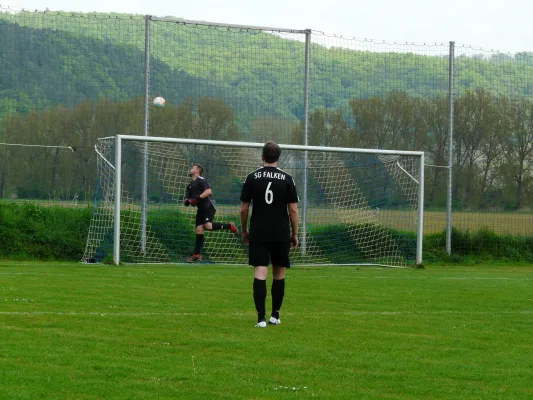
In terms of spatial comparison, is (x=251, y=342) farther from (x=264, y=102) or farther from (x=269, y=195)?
(x=264, y=102)

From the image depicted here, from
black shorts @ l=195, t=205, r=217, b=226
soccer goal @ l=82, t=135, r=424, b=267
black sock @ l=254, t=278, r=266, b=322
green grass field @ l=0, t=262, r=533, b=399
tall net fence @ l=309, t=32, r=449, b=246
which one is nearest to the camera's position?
green grass field @ l=0, t=262, r=533, b=399

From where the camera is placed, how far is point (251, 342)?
852cm

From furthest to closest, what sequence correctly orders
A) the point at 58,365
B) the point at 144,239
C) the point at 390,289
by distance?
the point at 144,239, the point at 390,289, the point at 58,365

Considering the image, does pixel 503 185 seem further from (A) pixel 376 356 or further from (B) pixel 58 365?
(B) pixel 58 365

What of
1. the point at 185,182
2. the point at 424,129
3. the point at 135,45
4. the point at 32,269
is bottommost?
the point at 32,269

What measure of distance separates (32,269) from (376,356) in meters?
10.9

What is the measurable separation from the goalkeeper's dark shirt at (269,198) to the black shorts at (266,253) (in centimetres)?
6

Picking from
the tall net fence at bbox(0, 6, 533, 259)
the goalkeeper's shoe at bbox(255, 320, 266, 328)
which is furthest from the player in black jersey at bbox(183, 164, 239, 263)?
the goalkeeper's shoe at bbox(255, 320, 266, 328)

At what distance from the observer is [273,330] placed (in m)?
9.43

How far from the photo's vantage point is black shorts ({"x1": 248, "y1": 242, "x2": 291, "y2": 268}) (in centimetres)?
1002

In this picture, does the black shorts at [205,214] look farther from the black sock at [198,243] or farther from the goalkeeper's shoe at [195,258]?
the goalkeeper's shoe at [195,258]

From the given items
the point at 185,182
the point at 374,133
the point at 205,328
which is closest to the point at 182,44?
the point at 185,182

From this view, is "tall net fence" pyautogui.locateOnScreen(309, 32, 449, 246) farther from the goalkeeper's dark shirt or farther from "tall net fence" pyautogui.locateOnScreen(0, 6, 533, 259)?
the goalkeeper's dark shirt

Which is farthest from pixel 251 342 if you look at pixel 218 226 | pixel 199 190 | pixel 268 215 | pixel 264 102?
pixel 264 102
